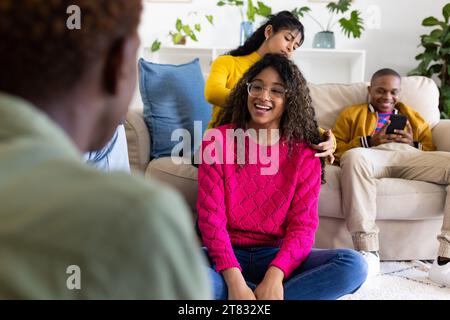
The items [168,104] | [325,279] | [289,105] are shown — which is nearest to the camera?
[325,279]

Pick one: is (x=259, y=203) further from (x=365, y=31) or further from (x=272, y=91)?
(x=365, y=31)

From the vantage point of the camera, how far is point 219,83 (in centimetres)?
210

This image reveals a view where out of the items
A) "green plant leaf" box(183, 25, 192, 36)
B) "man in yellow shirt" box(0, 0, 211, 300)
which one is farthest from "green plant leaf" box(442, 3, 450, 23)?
"man in yellow shirt" box(0, 0, 211, 300)

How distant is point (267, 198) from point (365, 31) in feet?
8.94

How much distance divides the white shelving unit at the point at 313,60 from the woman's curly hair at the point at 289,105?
2047mm

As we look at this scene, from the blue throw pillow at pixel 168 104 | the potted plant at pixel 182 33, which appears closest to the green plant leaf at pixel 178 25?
the potted plant at pixel 182 33

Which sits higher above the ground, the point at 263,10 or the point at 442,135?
the point at 263,10

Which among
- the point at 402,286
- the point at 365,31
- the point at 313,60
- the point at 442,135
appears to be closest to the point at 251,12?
the point at 313,60

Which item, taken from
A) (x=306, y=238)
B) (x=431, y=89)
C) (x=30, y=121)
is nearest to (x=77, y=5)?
(x=30, y=121)

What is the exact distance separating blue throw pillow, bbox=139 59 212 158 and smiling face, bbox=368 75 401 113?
0.84 meters

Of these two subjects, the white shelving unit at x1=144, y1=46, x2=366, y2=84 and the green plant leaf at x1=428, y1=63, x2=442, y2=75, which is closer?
the green plant leaf at x1=428, y1=63, x2=442, y2=75

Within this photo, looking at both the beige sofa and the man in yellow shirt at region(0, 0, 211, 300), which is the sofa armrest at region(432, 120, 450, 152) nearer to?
the beige sofa

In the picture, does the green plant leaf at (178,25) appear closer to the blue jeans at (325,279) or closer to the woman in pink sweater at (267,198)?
the woman in pink sweater at (267,198)

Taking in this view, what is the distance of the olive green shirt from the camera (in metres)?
0.30
